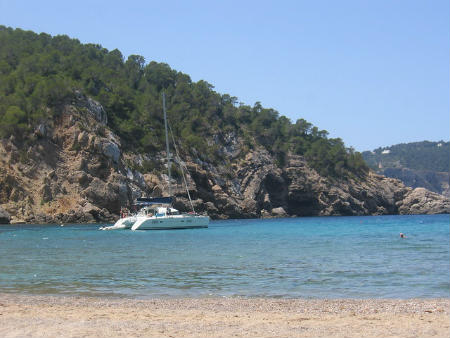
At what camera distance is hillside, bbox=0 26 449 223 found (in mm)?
66438

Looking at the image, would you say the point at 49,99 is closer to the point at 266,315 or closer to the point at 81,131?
the point at 81,131

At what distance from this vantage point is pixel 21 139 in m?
A: 67.6

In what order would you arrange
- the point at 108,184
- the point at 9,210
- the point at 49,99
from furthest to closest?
the point at 49,99, the point at 108,184, the point at 9,210

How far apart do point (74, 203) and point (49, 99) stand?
55.1 feet

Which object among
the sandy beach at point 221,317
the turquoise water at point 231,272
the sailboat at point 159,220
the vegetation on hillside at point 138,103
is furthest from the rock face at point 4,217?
the sandy beach at point 221,317

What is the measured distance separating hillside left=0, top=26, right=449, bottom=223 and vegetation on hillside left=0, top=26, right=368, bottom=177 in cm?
25

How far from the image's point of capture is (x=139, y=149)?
80562 mm

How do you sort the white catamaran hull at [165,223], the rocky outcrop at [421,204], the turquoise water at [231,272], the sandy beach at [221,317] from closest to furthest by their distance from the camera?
1. the sandy beach at [221,317]
2. the turquoise water at [231,272]
3. the white catamaran hull at [165,223]
4. the rocky outcrop at [421,204]

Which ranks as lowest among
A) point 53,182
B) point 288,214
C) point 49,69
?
point 288,214

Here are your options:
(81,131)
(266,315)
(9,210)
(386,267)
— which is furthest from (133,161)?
(266,315)

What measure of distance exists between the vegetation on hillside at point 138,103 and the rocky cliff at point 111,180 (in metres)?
2.71

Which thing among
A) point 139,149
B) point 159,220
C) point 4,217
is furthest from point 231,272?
point 139,149

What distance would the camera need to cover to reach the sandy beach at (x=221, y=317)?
8781 millimetres

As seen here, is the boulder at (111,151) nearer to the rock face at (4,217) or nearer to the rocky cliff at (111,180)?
the rocky cliff at (111,180)
